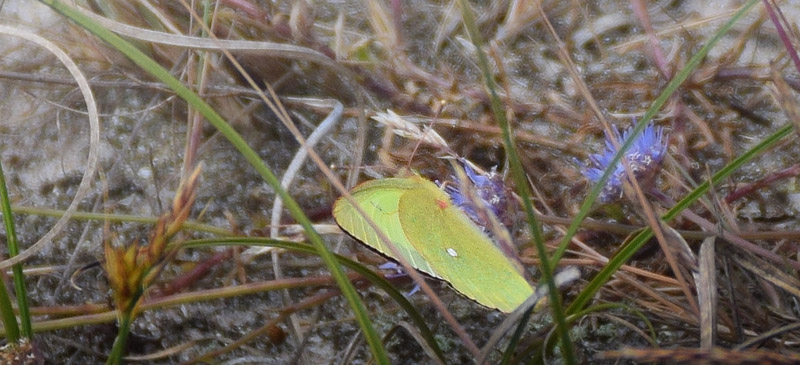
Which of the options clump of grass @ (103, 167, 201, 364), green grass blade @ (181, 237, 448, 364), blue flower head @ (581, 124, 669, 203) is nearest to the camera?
clump of grass @ (103, 167, 201, 364)

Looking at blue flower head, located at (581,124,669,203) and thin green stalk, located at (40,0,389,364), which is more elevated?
blue flower head, located at (581,124,669,203)

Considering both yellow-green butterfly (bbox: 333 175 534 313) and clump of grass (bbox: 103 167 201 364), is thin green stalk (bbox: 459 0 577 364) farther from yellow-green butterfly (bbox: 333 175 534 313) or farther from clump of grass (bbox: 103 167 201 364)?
clump of grass (bbox: 103 167 201 364)

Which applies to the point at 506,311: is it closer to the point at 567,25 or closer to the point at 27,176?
the point at 567,25

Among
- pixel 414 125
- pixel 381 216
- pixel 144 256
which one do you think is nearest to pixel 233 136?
pixel 144 256

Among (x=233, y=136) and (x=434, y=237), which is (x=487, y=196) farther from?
(x=233, y=136)

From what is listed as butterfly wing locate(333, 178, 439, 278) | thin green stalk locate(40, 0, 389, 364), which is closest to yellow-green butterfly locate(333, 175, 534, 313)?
butterfly wing locate(333, 178, 439, 278)
